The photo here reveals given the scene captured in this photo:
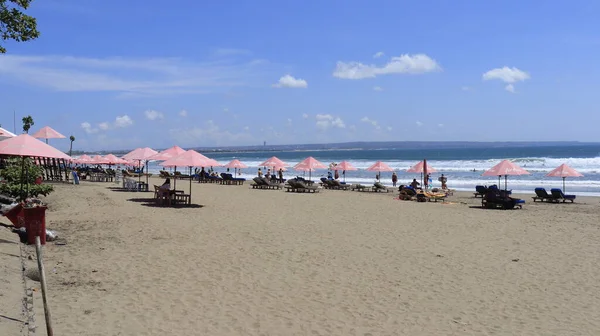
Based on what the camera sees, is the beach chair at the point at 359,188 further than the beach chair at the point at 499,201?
Yes

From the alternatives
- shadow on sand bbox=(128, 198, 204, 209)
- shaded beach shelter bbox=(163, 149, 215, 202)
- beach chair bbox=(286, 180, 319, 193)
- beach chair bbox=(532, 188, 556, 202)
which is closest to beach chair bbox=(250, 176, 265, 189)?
beach chair bbox=(286, 180, 319, 193)

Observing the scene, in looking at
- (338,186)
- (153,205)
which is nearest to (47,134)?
(153,205)

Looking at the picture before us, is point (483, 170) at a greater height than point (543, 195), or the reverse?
point (483, 170)

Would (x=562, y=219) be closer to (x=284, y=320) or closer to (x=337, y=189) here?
(x=284, y=320)

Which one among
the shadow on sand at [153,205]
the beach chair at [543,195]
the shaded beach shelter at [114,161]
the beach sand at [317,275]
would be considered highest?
the shaded beach shelter at [114,161]

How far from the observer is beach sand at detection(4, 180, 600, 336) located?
18.6 ft

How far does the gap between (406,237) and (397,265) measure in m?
2.73

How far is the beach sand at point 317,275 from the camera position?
5.68m

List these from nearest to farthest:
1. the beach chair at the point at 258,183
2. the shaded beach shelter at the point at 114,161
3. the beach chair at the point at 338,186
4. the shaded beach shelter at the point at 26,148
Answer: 1. the shaded beach shelter at the point at 26,148
2. the beach chair at the point at 258,183
3. the beach chair at the point at 338,186
4. the shaded beach shelter at the point at 114,161

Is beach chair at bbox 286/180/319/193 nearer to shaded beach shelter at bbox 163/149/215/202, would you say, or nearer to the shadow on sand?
shaded beach shelter at bbox 163/149/215/202

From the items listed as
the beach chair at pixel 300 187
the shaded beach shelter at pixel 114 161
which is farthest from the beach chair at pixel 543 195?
the shaded beach shelter at pixel 114 161

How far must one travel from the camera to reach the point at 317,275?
772cm

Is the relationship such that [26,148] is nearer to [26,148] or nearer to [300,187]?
[26,148]

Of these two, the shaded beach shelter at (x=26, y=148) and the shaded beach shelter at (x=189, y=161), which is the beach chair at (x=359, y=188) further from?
the shaded beach shelter at (x=26, y=148)
